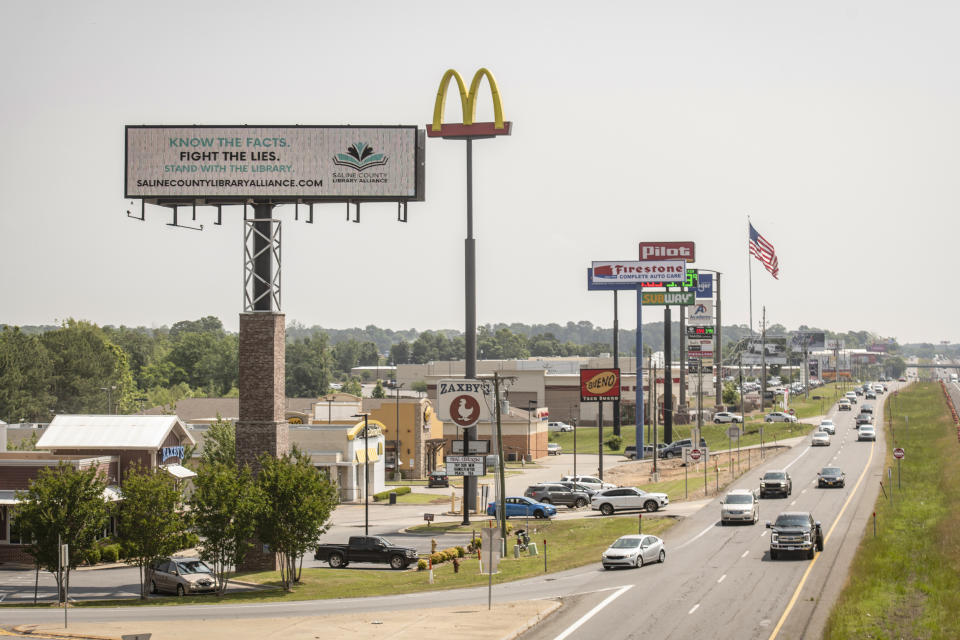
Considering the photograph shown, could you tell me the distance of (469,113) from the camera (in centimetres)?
6694

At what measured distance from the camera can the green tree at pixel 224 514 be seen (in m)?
42.5

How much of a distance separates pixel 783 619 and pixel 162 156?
123 feet

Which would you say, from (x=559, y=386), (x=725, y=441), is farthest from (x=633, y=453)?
(x=559, y=386)

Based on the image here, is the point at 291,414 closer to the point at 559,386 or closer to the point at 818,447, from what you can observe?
the point at 818,447

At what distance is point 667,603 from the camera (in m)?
35.5

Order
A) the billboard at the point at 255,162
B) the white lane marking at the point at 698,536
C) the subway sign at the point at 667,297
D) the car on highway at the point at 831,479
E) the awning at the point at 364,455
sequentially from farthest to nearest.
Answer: the subway sign at the point at 667,297 → the awning at the point at 364,455 → the car on highway at the point at 831,479 → the billboard at the point at 255,162 → the white lane marking at the point at 698,536

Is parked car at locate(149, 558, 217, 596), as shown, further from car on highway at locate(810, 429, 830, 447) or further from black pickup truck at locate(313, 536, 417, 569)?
car on highway at locate(810, 429, 830, 447)

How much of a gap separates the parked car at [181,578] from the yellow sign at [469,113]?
33.0 metres

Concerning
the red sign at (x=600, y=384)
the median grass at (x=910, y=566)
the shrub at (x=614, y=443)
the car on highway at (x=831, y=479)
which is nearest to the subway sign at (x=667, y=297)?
the shrub at (x=614, y=443)

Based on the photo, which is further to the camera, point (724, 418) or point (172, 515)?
point (724, 418)

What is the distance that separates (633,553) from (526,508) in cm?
2298

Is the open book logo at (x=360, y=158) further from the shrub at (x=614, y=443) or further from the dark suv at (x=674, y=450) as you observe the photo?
the shrub at (x=614, y=443)

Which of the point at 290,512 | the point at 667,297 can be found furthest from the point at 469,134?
the point at 667,297

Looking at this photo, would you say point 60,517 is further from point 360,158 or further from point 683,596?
point 683,596
